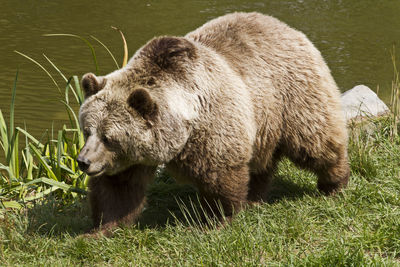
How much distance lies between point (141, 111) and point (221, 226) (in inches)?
44.3

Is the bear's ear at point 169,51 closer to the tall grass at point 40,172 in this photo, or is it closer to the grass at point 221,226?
the grass at point 221,226

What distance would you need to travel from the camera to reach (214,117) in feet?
14.3

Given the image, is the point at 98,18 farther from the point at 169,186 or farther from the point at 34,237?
the point at 34,237

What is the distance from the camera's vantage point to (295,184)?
5.66m

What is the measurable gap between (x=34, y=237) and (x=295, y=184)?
254 centimetres

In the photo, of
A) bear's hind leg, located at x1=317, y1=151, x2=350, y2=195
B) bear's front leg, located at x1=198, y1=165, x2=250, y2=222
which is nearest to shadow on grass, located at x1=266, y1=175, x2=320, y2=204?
bear's hind leg, located at x1=317, y1=151, x2=350, y2=195

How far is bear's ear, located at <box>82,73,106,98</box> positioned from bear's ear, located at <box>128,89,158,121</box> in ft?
0.96

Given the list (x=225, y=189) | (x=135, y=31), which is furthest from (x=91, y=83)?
(x=135, y=31)

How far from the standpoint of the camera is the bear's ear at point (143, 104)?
3969 mm

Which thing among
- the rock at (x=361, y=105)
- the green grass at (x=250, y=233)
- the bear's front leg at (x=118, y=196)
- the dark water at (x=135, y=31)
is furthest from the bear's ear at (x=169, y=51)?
the dark water at (x=135, y=31)

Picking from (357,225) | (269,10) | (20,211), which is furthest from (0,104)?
(269,10)

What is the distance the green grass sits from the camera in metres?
3.91

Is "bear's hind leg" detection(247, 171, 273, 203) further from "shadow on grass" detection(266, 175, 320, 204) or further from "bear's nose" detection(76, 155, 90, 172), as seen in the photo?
"bear's nose" detection(76, 155, 90, 172)

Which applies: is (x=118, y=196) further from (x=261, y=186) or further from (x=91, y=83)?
(x=261, y=186)
